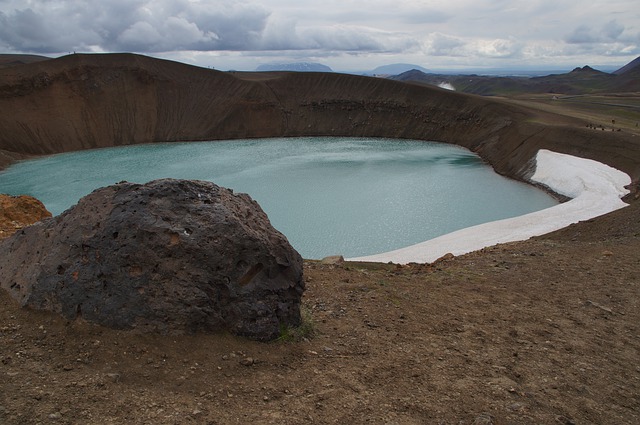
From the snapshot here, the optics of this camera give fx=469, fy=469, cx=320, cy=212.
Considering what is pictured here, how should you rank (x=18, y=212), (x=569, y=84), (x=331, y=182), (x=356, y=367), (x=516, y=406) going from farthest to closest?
(x=569, y=84), (x=331, y=182), (x=18, y=212), (x=356, y=367), (x=516, y=406)

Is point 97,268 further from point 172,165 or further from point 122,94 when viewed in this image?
point 122,94

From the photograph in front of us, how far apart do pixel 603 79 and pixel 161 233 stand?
497 ft

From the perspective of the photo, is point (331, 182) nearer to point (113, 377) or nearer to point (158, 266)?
point (158, 266)

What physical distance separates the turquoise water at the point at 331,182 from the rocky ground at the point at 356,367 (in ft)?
41.8

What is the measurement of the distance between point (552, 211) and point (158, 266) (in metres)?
24.3

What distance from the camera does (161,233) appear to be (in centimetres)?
665

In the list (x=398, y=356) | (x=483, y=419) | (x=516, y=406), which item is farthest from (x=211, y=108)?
(x=483, y=419)

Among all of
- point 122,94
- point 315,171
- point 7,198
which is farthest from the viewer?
point 122,94

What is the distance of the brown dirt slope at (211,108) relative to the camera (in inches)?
2105

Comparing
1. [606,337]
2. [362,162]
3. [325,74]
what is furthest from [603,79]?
[606,337]

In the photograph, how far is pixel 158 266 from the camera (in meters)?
6.59

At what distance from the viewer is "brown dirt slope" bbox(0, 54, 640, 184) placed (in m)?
53.5

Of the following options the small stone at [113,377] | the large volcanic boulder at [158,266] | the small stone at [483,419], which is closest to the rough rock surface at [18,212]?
the large volcanic boulder at [158,266]

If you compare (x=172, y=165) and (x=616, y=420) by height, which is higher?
(x=616, y=420)
